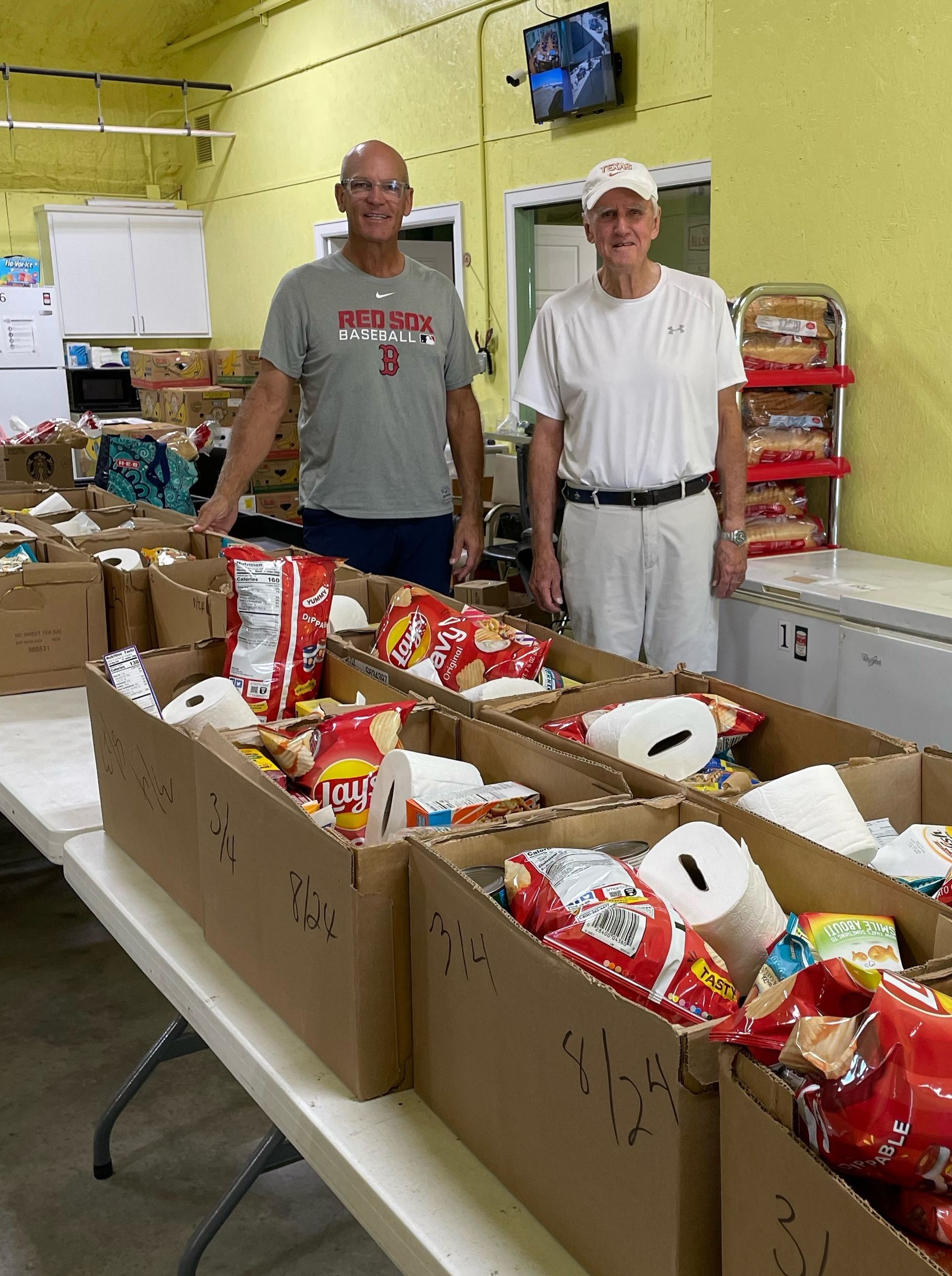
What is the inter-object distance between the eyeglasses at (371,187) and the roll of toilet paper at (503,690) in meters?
1.62

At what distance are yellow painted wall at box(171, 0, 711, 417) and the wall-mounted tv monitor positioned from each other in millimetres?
111

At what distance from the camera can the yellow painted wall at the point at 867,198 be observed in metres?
2.93

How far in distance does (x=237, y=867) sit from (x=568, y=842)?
1.14 feet

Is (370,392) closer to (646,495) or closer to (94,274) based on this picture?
(646,495)

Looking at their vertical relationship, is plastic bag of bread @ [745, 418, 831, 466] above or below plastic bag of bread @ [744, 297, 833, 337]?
below

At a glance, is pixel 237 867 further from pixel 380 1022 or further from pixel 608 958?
pixel 608 958

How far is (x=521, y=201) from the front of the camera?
5922 millimetres

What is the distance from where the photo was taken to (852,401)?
3.23m

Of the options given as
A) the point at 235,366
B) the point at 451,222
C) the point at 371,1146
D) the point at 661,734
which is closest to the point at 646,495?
the point at 661,734

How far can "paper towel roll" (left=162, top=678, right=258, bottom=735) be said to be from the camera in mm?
1547

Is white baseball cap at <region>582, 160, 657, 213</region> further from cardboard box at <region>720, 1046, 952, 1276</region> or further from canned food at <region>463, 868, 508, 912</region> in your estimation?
cardboard box at <region>720, 1046, 952, 1276</region>

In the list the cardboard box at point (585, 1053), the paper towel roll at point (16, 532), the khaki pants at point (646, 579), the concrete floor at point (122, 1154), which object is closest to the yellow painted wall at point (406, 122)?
the khaki pants at point (646, 579)

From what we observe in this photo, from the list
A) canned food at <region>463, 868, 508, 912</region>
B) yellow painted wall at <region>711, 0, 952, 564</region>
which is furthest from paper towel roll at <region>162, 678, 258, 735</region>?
yellow painted wall at <region>711, 0, 952, 564</region>

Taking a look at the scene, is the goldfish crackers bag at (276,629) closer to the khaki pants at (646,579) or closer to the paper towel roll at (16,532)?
the paper towel roll at (16,532)
